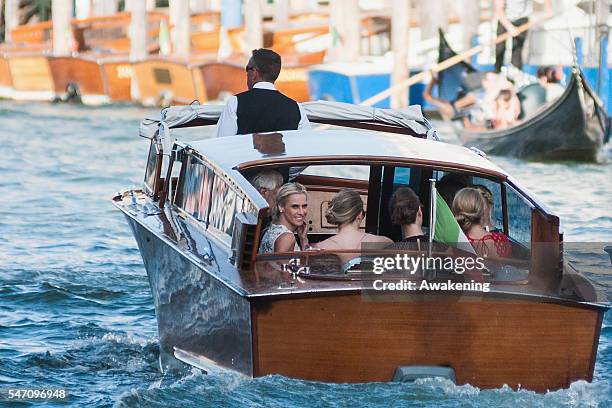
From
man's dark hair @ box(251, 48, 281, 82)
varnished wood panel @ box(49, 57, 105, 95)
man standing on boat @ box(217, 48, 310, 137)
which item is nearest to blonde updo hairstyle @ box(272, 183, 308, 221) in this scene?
man standing on boat @ box(217, 48, 310, 137)

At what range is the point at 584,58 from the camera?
19.8 meters

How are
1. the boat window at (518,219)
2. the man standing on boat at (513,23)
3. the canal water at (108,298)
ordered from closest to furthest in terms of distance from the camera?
the canal water at (108,298) < the boat window at (518,219) < the man standing on boat at (513,23)

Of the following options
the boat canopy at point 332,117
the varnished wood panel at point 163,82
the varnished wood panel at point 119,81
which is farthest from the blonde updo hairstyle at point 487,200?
the varnished wood panel at point 119,81

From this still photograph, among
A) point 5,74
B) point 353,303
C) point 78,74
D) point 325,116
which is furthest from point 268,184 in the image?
point 5,74

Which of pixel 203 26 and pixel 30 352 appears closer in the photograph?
pixel 30 352

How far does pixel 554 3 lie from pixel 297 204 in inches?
812

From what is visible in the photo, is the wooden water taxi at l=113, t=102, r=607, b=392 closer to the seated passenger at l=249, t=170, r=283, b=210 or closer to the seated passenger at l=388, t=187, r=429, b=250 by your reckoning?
the seated passenger at l=249, t=170, r=283, b=210

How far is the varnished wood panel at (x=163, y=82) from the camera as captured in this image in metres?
27.3

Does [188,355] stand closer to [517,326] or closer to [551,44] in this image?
[517,326]

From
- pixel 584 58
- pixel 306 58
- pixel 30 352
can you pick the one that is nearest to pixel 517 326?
pixel 30 352

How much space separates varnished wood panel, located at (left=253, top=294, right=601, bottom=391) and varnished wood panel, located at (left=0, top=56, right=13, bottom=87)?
93.2 ft

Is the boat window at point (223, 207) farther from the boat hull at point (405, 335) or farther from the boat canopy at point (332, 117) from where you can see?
the boat canopy at point (332, 117)

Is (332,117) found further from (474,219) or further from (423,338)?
(423,338)

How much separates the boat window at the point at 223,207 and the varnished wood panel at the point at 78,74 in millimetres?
24681
